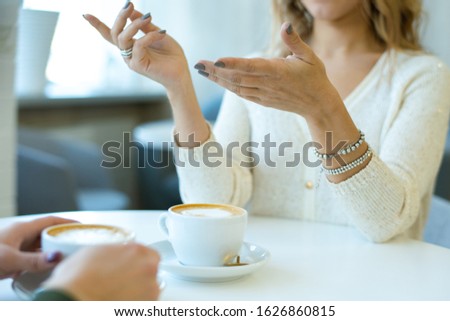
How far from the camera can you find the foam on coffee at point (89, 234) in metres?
0.59

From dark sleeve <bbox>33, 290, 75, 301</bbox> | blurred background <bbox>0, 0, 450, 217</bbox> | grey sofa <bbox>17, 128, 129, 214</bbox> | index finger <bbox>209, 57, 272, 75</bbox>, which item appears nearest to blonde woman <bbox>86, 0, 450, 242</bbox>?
index finger <bbox>209, 57, 272, 75</bbox>

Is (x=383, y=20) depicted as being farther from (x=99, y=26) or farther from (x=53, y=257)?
(x=53, y=257)

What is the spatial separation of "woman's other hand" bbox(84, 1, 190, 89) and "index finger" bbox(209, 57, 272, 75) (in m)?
0.21

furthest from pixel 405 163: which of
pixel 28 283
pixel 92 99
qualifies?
pixel 92 99

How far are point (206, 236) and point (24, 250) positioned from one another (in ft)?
0.67

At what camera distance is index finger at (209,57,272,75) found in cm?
76

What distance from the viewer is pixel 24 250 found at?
702mm

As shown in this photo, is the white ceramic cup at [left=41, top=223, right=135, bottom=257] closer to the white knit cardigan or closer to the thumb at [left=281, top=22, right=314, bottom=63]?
the thumb at [left=281, top=22, right=314, bottom=63]

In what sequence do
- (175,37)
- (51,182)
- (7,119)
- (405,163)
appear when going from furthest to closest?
(175,37) → (51,182) → (7,119) → (405,163)

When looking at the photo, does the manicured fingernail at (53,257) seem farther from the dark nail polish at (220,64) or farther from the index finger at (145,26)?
the index finger at (145,26)

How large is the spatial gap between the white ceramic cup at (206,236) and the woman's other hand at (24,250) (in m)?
0.14

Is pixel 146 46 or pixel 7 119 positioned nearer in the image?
pixel 146 46

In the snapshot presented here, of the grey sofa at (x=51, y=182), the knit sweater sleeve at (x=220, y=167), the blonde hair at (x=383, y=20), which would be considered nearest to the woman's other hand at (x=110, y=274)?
the knit sweater sleeve at (x=220, y=167)
